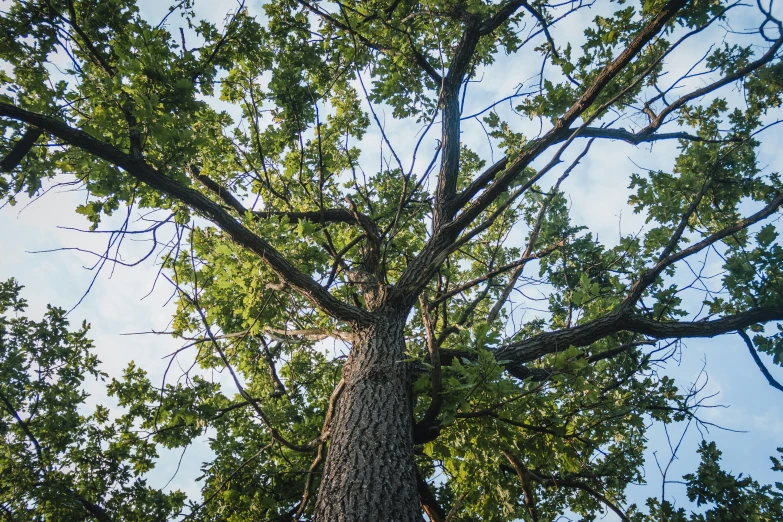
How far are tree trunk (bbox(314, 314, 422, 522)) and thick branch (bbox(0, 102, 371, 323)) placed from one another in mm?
443

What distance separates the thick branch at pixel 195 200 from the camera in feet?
9.40

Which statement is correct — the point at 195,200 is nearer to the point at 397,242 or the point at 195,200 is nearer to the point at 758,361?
the point at 397,242

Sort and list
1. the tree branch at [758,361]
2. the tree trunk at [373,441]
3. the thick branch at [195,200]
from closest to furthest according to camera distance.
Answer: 1. the tree trunk at [373,441]
2. the thick branch at [195,200]
3. the tree branch at [758,361]

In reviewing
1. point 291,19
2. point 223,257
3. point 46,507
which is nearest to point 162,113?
point 223,257

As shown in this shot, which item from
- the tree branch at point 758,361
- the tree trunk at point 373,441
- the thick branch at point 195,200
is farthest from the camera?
the tree branch at point 758,361

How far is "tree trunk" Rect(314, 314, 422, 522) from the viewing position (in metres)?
2.37

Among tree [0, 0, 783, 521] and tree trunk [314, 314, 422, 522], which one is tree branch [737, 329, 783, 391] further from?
tree trunk [314, 314, 422, 522]

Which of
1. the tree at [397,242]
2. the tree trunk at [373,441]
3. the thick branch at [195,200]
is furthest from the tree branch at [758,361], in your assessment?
the thick branch at [195,200]

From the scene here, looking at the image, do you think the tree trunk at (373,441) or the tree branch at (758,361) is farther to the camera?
the tree branch at (758,361)

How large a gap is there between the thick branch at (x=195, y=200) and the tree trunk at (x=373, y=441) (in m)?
0.44

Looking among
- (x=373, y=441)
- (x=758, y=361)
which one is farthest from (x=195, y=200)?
(x=758, y=361)

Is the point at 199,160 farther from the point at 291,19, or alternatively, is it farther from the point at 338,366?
the point at 338,366

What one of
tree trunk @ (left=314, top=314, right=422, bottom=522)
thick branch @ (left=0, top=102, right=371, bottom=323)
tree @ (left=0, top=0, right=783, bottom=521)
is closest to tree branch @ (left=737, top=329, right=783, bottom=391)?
tree @ (left=0, top=0, right=783, bottom=521)

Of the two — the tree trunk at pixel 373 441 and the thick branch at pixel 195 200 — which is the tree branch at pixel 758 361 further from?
the thick branch at pixel 195 200
